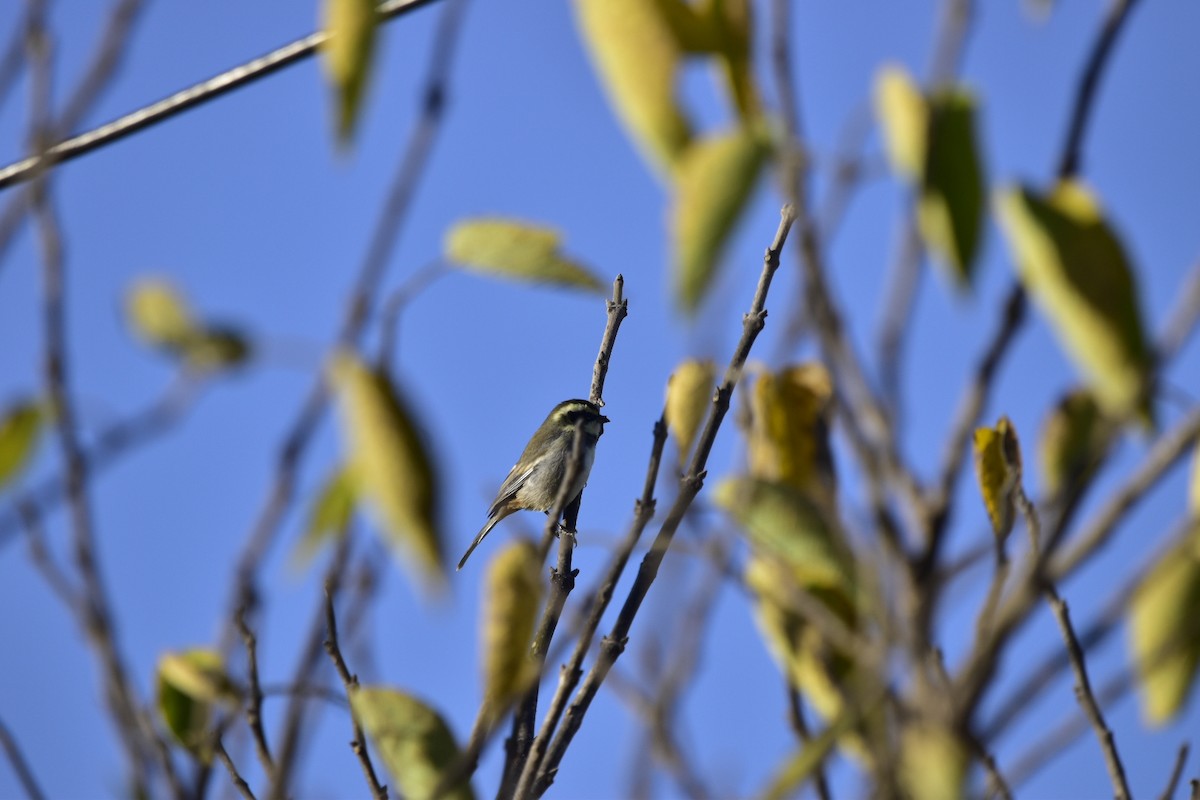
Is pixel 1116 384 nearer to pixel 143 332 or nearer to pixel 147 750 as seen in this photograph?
pixel 143 332

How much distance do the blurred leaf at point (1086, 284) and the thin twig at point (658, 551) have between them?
1138mm

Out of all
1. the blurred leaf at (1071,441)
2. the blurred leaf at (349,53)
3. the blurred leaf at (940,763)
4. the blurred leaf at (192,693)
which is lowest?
the blurred leaf at (940,763)

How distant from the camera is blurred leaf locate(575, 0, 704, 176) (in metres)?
1.20

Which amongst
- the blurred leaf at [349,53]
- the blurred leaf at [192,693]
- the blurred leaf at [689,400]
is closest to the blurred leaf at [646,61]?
the blurred leaf at [349,53]

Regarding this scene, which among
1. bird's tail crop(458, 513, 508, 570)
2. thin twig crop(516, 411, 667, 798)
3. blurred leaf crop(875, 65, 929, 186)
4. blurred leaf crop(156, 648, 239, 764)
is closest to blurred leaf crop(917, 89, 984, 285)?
blurred leaf crop(875, 65, 929, 186)

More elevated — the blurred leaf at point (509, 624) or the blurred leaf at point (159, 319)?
the blurred leaf at point (159, 319)

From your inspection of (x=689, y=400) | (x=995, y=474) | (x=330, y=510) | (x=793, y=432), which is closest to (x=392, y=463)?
(x=330, y=510)

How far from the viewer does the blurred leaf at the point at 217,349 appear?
4.36 ft

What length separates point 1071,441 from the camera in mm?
1389

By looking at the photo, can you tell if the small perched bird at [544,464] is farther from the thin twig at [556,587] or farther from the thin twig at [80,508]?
the thin twig at [80,508]

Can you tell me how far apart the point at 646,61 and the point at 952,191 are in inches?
13.1

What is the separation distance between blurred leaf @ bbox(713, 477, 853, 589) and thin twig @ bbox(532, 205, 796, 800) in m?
0.82

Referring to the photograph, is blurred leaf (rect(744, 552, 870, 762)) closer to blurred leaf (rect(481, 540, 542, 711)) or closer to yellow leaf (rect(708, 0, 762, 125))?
blurred leaf (rect(481, 540, 542, 711))

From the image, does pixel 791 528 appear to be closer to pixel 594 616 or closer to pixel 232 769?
pixel 594 616
